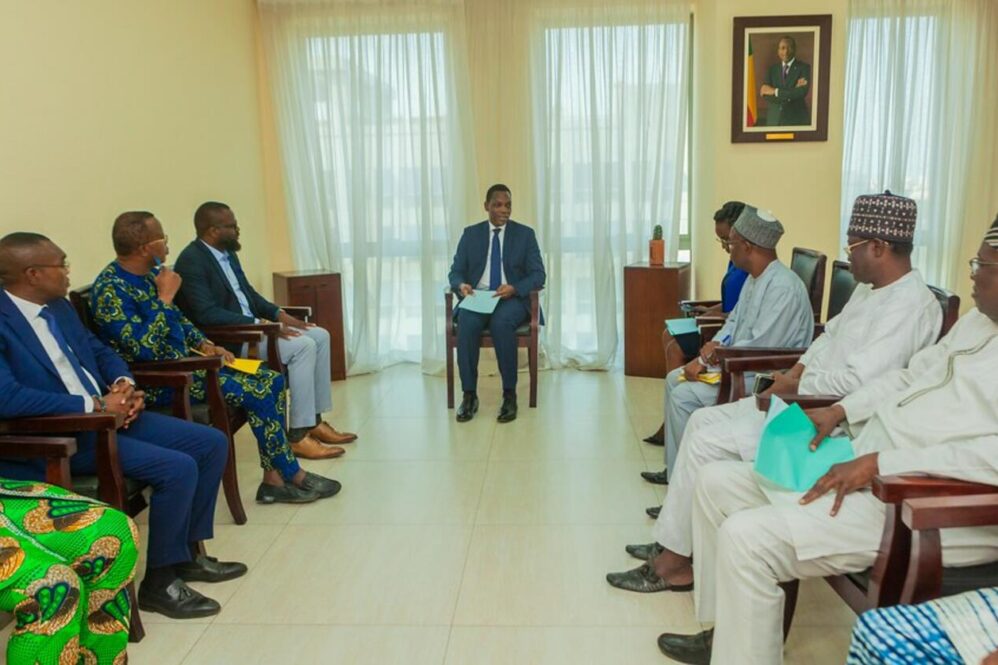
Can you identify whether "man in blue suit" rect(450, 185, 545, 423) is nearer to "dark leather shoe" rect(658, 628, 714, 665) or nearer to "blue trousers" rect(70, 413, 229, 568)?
"blue trousers" rect(70, 413, 229, 568)

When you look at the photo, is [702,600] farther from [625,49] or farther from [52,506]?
[625,49]

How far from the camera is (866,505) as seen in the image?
2.06 metres

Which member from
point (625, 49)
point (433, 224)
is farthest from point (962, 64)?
point (433, 224)

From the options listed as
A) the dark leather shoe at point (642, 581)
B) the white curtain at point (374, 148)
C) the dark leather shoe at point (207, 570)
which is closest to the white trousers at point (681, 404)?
the dark leather shoe at point (642, 581)

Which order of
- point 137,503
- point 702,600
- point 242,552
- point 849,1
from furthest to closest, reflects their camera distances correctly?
point 849,1
point 242,552
point 137,503
point 702,600

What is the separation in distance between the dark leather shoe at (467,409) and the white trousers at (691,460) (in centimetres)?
222

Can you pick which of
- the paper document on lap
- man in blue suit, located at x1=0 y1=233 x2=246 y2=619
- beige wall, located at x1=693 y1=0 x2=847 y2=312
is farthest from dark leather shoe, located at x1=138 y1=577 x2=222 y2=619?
beige wall, located at x1=693 y1=0 x2=847 y2=312

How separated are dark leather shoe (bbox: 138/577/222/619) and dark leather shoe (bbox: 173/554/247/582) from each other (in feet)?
0.52

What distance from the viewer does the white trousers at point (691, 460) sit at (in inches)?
107

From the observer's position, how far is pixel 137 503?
275 cm

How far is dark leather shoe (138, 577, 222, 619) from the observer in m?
2.75

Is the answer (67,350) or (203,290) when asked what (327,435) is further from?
(67,350)

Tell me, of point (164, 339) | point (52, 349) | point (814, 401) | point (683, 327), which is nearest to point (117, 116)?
point (164, 339)

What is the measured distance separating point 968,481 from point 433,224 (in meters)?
4.49
